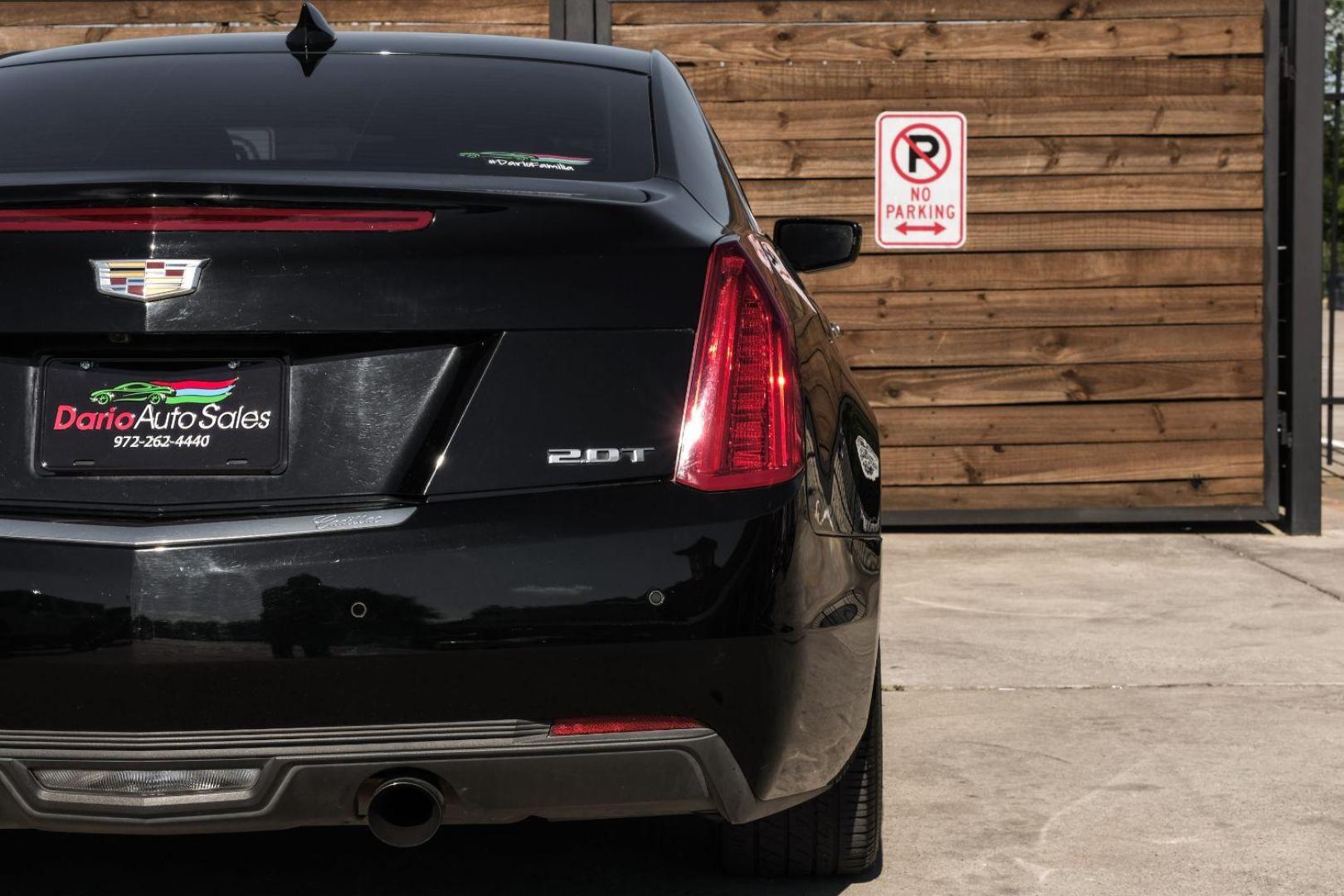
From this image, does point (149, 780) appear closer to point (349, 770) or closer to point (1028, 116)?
point (349, 770)

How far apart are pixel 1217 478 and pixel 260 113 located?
19.8 feet

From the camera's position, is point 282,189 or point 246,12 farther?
point 246,12

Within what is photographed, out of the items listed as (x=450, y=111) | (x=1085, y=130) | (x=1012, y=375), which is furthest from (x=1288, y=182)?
(x=450, y=111)

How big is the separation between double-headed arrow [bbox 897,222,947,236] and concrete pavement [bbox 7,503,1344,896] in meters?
2.32

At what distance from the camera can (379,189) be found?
252 centimetres

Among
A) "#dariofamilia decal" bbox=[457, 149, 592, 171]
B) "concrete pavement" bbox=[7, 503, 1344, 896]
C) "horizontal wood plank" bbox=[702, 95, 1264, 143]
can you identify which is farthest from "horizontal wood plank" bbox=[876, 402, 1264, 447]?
"#dariofamilia decal" bbox=[457, 149, 592, 171]

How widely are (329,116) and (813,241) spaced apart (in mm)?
1137

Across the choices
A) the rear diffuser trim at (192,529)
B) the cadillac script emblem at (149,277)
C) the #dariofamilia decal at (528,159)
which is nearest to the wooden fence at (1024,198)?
the #dariofamilia decal at (528,159)

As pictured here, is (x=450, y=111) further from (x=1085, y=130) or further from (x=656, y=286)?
(x=1085, y=130)

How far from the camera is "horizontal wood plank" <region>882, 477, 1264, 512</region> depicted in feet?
26.8

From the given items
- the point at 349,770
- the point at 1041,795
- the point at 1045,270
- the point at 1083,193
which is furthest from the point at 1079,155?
the point at 349,770

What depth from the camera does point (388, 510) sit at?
7.87ft

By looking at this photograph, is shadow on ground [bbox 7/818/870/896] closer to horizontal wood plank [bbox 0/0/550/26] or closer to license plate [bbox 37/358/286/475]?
license plate [bbox 37/358/286/475]

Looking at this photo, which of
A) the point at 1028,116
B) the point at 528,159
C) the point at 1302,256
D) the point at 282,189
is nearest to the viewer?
the point at 282,189
